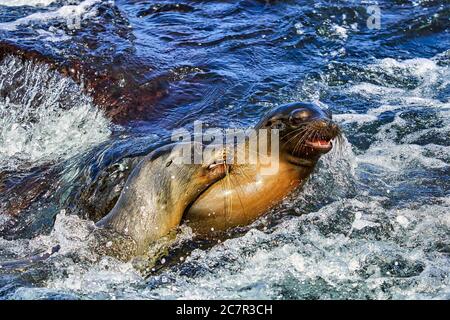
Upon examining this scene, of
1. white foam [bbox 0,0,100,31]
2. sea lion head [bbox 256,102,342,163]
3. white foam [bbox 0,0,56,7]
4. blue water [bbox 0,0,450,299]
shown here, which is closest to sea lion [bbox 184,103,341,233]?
sea lion head [bbox 256,102,342,163]

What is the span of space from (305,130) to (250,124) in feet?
6.52

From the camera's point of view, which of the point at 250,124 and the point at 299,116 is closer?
the point at 299,116

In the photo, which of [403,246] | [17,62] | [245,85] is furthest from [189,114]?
[403,246]

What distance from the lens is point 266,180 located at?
5.37 metres

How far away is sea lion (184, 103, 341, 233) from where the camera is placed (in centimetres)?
531

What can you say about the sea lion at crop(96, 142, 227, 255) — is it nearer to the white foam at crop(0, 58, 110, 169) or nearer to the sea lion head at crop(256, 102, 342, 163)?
the sea lion head at crop(256, 102, 342, 163)

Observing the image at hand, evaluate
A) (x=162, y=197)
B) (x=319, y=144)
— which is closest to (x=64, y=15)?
(x=162, y=197)

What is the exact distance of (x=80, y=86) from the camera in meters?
7.96

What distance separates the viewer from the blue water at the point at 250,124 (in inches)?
192

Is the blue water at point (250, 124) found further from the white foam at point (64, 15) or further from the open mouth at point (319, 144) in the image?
the open mouth at point (319, 144)

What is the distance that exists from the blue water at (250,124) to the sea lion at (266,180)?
5.2 inches

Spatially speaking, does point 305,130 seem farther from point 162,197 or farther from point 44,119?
point 44,119
